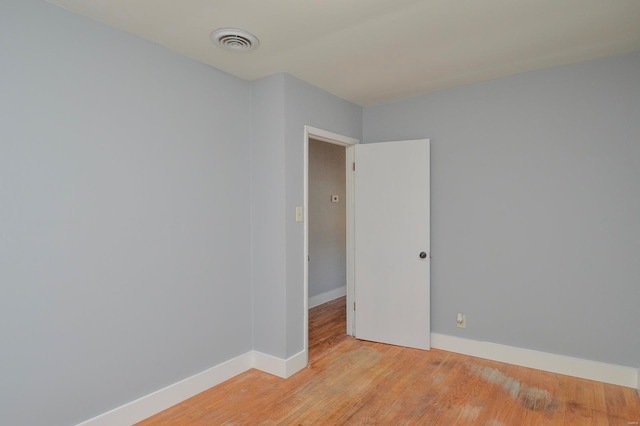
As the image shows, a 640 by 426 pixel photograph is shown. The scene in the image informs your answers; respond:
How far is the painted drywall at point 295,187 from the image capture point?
9.10ft

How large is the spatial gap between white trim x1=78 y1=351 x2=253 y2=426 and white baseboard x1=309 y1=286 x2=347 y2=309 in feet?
6.24

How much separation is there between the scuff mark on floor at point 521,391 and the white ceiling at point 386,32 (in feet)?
8.30

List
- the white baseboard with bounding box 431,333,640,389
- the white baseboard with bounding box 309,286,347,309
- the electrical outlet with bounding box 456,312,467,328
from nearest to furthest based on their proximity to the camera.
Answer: the white baseboard with bounding box 431,333,640,389, the electrical outlet with bounding box 456,312,467,328, the white baseboard with bounding box 309,286,347,309

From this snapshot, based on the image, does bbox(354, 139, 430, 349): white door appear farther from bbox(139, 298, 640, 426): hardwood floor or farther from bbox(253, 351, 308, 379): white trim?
bbox(253, 351, 308, 379): white trim

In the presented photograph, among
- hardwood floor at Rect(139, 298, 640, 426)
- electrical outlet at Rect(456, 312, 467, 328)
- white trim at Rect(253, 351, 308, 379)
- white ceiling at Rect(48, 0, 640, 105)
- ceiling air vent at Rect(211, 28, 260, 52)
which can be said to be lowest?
hardwood floor at Rect(139, 298, 640, 426)

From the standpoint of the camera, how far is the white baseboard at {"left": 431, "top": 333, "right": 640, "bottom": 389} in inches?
99.2

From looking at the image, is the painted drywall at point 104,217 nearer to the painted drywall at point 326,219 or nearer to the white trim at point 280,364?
the white trim at point 280,364

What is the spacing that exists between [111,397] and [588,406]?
3154 millimetres

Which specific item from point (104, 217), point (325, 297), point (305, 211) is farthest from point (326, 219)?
point (104, 217)

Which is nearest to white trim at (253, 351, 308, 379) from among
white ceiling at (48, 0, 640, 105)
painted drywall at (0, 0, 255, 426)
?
painted drywall at (0, 0, 255, 426)

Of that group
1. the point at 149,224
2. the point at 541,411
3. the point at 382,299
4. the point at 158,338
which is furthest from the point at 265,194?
the point at 541,411

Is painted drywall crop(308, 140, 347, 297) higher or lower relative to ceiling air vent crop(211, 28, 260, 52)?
lower

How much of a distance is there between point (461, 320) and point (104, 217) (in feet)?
10.1

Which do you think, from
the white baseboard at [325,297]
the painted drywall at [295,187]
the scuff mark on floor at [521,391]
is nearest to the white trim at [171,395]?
the painted drywall at [295,187]
